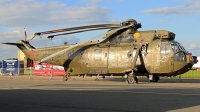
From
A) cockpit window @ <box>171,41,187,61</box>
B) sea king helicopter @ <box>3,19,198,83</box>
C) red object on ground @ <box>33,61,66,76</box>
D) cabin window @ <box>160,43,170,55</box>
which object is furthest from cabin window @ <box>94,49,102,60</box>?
red object on ground @ <box>33,61,66,76</box>

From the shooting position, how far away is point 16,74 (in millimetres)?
45562

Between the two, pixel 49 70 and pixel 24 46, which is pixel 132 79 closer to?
pixel 24 46

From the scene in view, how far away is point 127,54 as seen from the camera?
84.9 feet

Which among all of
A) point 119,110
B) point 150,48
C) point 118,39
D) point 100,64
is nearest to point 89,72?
point 100,64

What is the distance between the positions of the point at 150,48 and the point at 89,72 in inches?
245

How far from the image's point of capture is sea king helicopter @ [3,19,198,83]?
2453 centimetres

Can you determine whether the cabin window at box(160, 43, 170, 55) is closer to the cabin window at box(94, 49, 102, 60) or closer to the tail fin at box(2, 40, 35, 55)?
the cabin window at box(94, 49, 102, 60)

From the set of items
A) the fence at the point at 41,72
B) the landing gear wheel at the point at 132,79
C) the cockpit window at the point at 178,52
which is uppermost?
the cockpit window at the point at 178,52

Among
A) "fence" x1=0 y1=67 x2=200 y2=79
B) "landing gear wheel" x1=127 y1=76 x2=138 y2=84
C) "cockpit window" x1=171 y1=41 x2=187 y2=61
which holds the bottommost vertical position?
"landing gear wheel" x1=127 y1=76 x2=138 y2=84

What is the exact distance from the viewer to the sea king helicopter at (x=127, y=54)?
80.5 ft

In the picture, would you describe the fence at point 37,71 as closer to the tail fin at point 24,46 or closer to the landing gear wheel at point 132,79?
the tail fin at point 24,46

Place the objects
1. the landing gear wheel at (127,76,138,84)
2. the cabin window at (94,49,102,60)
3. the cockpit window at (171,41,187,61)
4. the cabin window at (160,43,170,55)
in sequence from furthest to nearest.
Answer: the cabin window at (94,49,102,60)
the landing gear wheel at (127,76,138,84)
the cabin window at (160,43,170,55)
the cockpit window at (171,41,187,61)

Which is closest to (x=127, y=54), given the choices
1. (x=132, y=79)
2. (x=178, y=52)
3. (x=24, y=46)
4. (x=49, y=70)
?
(x=132, y=79)

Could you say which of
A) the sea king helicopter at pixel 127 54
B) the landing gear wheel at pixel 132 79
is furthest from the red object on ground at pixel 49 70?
the landing gear wheel at pixel 132 79
